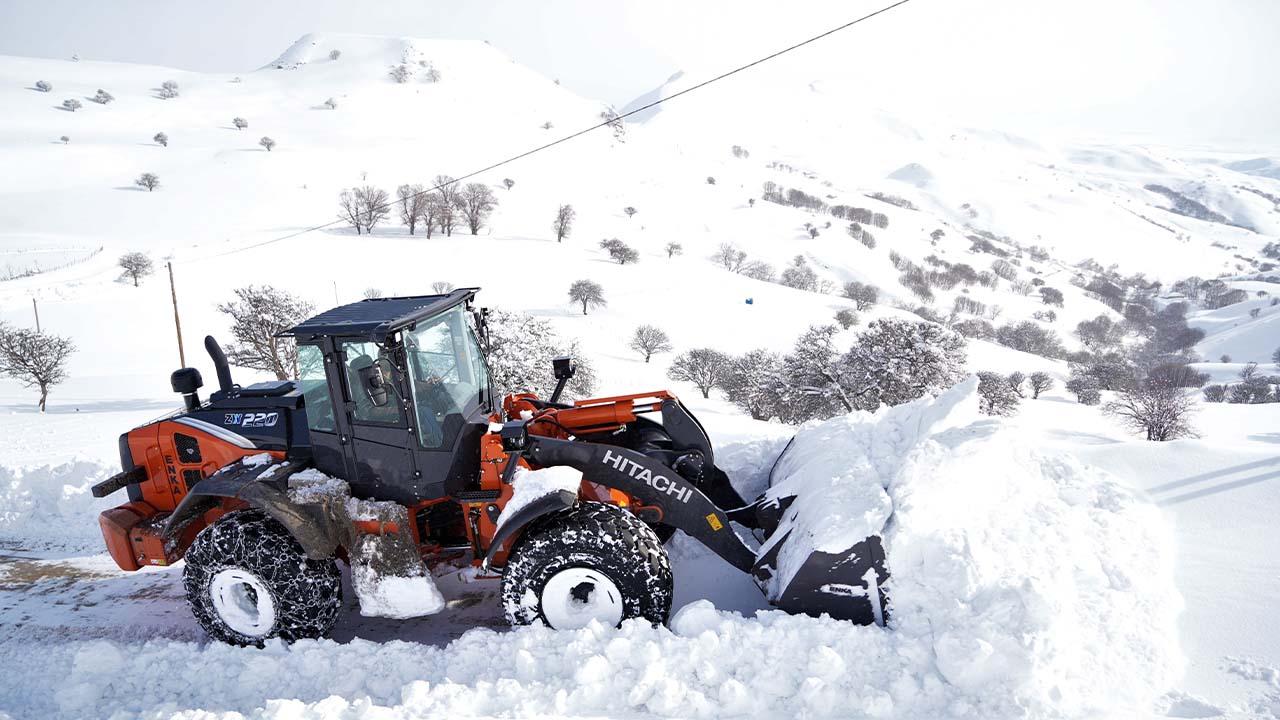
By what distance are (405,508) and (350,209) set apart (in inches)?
2307

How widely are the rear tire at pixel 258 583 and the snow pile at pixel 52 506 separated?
303 cm

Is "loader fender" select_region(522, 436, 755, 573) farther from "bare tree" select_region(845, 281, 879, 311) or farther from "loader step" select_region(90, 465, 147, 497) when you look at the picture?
"bare tree" select_region(845, 281, 879, 311)

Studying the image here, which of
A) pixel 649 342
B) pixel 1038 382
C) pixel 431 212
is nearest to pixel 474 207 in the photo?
pixel 431 212

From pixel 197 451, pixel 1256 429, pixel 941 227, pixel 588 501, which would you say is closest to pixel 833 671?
pixel 588 501

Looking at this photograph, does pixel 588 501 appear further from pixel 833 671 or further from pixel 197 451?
pixel 197 451

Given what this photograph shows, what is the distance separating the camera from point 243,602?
473 centimetres

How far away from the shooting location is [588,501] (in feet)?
15.1

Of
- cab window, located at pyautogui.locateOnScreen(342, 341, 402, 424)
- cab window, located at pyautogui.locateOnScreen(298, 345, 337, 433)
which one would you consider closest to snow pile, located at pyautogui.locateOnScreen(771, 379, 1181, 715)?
cab window, located at pyautogui.locateOnScreen(342, 341, 402, 424)

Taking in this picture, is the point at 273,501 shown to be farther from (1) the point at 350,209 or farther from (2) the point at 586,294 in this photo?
(1) the point at 350,209

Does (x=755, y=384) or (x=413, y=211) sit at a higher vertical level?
(x=413, y=211)

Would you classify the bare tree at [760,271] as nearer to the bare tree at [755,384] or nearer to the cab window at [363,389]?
the bare tree at [755,384]

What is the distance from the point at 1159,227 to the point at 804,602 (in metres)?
172

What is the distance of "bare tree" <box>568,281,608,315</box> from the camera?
42.5m

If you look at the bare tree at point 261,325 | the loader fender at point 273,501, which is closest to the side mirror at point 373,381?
the loader fender at point 273,501
